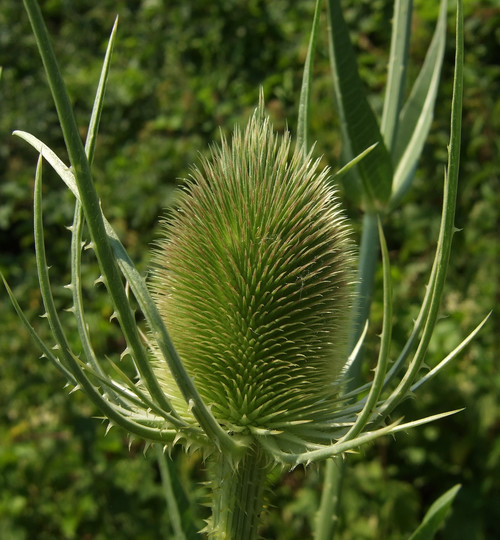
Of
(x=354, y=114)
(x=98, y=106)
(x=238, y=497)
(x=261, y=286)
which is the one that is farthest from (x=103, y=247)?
(x=354, y=114)

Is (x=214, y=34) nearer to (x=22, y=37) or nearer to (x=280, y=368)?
(x=22, y=37)

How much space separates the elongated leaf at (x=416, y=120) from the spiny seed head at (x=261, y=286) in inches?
13.4

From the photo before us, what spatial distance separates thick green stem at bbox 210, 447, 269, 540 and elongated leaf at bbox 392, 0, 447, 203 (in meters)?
0.53

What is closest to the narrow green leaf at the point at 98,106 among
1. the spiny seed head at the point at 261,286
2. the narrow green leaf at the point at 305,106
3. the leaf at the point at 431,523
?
the spiny seed head at the point at 261,286

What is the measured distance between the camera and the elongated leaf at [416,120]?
115cm

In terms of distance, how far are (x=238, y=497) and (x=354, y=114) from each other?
1.90 ft

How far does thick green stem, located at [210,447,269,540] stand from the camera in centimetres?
82

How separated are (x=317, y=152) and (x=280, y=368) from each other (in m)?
1.83

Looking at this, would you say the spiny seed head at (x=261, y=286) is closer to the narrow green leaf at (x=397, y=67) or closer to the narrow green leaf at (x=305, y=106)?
the narrow green leaf at (x=305, y=106)

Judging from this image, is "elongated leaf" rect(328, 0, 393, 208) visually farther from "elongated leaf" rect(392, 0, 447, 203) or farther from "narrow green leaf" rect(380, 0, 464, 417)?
"narrow green leaf" rect(380, 0, 464, 417)

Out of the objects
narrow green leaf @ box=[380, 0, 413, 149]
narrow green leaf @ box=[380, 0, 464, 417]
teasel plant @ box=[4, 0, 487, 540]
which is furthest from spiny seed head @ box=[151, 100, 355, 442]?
narrow green leaf @ box=[380, 0, 413, 149]

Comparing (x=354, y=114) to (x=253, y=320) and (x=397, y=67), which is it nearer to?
(x=397, y=67)

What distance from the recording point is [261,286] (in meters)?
0.84

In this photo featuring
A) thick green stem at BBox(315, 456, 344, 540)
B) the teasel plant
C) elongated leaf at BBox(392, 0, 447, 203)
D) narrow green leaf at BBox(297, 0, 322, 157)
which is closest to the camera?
the teasel plant
